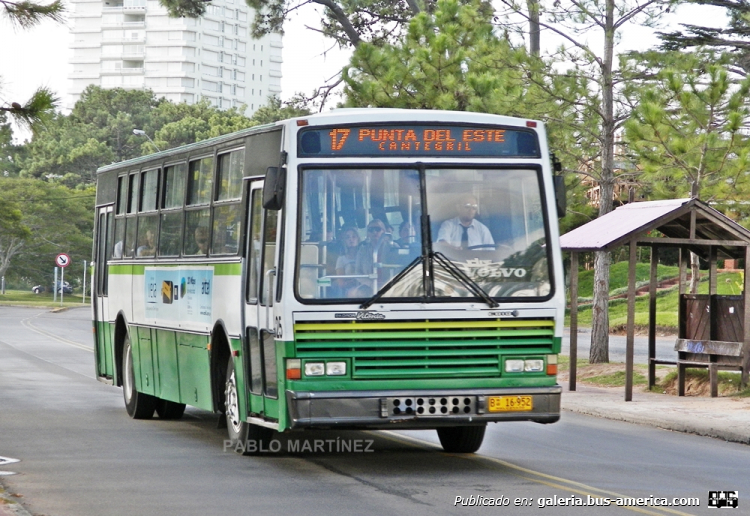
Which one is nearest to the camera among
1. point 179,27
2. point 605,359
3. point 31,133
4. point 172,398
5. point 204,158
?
point 31,133

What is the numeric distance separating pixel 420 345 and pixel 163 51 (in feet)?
583

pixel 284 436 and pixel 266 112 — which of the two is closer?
pixel 284 436

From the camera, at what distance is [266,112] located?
390 ft

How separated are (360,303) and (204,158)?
353 cm

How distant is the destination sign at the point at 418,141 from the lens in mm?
10992

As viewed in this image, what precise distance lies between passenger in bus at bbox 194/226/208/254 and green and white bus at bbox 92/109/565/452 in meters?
1.17

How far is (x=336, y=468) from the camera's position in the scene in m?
11.5

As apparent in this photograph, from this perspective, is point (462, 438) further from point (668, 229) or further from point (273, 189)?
point (668, 229)

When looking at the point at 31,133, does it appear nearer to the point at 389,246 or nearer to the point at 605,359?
the point at 389,246

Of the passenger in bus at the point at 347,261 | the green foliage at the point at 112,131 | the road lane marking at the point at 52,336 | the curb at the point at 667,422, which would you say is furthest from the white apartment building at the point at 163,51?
the passenger in bus at the point at 347,261

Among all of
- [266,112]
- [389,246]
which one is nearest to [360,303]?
[389,246]

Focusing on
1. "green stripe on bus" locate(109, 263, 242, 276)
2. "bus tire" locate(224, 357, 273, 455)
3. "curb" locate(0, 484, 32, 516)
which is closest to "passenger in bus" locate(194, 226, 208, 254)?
"green stripe on bus" locate(109, 263, 242, 276)

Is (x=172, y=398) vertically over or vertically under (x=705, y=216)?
under

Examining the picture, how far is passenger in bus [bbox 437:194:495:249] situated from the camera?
10906mm
